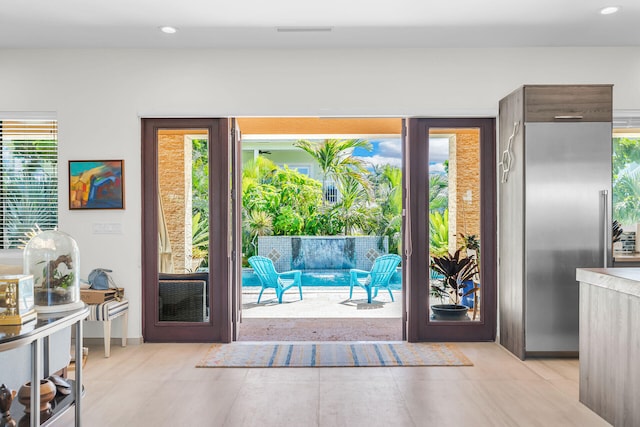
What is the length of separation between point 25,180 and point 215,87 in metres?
2.11

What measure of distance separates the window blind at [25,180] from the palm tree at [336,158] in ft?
20.0

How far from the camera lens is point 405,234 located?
4793mm

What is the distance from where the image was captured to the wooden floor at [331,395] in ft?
9.57

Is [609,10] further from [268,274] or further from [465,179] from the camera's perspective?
[268,274]

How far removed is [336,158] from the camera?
10625 mm

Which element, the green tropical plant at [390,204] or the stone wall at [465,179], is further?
the green tropical plant at [390,204]

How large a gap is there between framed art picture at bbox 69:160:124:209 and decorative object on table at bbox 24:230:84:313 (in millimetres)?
2266

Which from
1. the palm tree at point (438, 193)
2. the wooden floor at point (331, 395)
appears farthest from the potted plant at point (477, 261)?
the wooden floor at point (331, 395)

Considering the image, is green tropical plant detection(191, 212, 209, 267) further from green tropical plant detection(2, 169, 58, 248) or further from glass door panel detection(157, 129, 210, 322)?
green tropical plant detection(2, 169, 58, 248)

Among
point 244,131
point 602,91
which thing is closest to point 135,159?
point 244,131

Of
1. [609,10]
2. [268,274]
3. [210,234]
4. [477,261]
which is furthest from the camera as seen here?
[268,274]

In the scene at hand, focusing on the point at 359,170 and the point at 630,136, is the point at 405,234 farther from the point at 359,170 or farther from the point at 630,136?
the point at 359,170

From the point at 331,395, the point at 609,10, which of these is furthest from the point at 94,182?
the point at 609,10

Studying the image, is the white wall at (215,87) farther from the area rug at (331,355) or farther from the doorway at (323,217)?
the doorway at (323,217)
